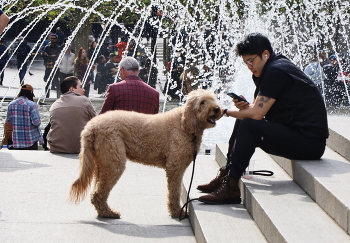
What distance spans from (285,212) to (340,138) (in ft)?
5.78

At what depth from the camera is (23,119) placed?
8.30m

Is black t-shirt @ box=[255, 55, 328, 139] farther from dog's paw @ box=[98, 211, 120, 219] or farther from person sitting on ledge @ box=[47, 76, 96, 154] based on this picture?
person sitting on ledge @ box=[47, 76, 96, 154]

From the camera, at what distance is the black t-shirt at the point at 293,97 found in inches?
198

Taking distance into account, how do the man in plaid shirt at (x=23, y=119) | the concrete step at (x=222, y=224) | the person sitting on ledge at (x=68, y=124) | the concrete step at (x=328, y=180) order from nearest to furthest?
the concrete step at (x=328, y=180)
the concrete step at (x=222, y=224)
the person sitting on ledge at (x=68, y=124)
the man in plaid shirt at (x=23, y=119)

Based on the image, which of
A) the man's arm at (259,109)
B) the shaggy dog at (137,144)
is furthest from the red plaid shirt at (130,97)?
the man's arm at (259,109)

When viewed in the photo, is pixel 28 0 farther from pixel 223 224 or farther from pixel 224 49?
pixel 223 224

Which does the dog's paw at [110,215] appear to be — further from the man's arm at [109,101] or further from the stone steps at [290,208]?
the man's arm at [109,101]

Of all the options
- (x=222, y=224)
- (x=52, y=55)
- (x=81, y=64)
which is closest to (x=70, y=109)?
(x=222, y=224)

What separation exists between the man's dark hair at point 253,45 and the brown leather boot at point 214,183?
46.2 inches

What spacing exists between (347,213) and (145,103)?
392cm

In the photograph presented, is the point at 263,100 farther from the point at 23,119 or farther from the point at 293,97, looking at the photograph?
the point at 23,119

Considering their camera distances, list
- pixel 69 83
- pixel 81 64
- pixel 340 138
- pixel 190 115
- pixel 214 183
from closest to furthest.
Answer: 1. pixel 190 115
2. pixel 214 183
3. pixel 340 138
4. pixel 69 83
5. pixel 81 64

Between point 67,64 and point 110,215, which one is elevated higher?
point 67,64

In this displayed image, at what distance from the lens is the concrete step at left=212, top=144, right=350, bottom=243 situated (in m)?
3.84
